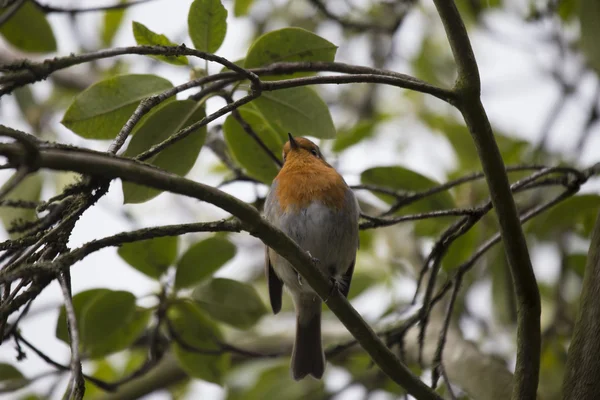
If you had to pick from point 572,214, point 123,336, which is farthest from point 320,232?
point 572,214

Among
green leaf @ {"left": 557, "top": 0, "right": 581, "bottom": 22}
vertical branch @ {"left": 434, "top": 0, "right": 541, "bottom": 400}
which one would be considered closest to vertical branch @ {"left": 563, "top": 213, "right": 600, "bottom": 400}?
vertical branch @ {"left": 434, "top": 0, "right": 541, "bottom": 400}

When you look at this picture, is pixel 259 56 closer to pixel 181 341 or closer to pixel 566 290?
pixel 181 341

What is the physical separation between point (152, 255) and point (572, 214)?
6.59ft

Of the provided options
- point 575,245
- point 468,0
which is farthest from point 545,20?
point 575,245

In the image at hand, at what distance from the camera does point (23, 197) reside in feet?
11.9

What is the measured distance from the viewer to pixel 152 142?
260cm

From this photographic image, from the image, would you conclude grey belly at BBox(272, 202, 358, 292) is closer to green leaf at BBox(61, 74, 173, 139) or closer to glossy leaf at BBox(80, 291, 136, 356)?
glossy leaf at BBox(80, 291, 136, 356)

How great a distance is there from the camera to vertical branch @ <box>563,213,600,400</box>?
2.32m

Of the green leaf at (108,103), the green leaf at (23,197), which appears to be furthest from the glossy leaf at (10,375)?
the green leaf at (108,103)

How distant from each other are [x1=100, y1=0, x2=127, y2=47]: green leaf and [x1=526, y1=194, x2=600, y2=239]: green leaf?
3.13 m

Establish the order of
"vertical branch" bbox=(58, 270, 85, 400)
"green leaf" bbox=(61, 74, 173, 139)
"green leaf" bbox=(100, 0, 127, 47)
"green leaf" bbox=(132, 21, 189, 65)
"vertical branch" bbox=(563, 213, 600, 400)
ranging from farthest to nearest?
"green leaf" bbox=(100, 0, 127, 47) → "green leaf" bbox=(61, 74, 173, 139) → "green leaf" bbox=(132, 21, 189, 65) → "vertical branch" bbox=(563, 213, 600, 400) → "vertical branch" bbox=(58, 270, 85, 400)

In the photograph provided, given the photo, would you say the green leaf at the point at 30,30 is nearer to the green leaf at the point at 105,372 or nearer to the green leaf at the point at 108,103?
the green leaf at the point at 108,103

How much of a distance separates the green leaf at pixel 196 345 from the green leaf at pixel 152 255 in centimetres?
21

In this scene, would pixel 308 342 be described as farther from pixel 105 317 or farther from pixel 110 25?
pixel 110 25
